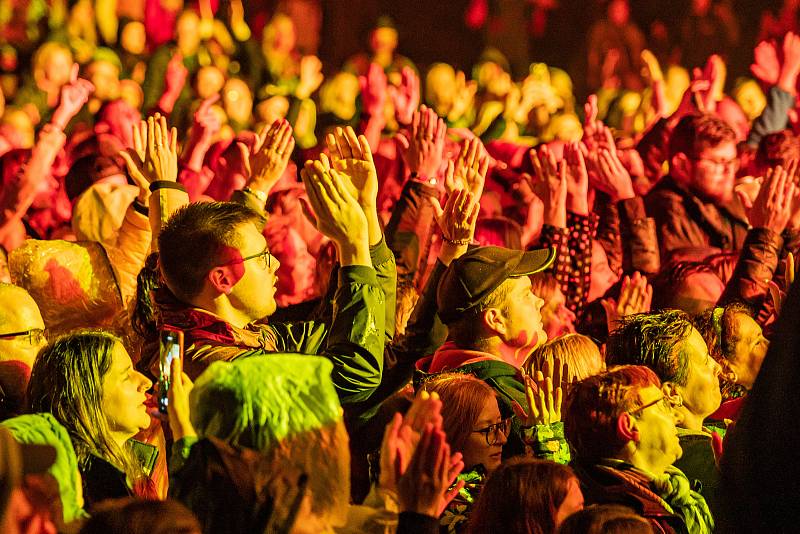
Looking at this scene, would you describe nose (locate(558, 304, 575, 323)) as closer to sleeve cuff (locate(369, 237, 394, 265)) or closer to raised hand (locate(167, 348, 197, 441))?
sleeve cuff (locate(369, 237, 394, 265))

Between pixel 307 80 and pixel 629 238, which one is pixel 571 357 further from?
pixel 307 80

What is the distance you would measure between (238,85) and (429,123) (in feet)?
10.8

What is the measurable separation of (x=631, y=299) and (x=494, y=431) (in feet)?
5.44

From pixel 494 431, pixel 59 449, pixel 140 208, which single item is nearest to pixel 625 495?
pixel 494 431

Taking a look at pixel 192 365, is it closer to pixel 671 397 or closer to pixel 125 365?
pixel 125 365

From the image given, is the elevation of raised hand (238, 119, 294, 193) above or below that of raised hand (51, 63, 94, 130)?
below

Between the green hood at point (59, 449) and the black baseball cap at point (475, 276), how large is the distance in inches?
50.9

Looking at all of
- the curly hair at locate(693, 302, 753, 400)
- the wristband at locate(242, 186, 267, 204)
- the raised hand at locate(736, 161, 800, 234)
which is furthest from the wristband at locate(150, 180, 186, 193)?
the raised hand at locate(736, 161, 800, 234)

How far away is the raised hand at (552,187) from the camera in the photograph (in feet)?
14.6

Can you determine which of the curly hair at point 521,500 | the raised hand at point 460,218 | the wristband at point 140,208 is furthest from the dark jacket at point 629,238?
the curly hair at point 521,500

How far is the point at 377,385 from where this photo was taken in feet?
8.39

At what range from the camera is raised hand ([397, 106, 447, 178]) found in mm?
4266

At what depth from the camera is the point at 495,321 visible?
3105 mm

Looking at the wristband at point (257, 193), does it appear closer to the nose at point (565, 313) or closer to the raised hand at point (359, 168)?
the raised hand at point (359, 168)
